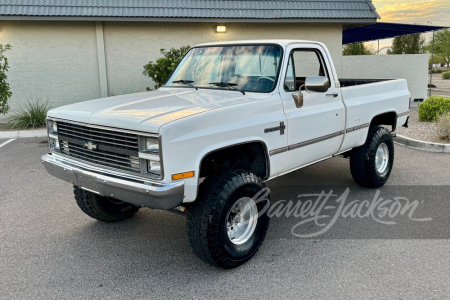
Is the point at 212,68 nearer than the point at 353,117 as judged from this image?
Yes

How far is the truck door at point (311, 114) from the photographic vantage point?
14.2 ft

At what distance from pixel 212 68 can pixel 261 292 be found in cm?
256

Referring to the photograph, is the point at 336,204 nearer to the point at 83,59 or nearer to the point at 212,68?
the point at 212,68

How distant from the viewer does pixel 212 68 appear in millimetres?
4762

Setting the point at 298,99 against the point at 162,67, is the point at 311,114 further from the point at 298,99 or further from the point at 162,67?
the point at 162,67

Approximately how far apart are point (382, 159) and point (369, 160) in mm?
602

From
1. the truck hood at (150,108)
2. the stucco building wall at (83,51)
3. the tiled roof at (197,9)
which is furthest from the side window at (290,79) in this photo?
the stucco building wall at (83,51)

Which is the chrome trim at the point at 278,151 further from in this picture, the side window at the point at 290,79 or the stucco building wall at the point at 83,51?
the stucco building wall at the point at 83,51

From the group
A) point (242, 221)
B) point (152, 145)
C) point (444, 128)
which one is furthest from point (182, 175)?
point (444, 128)

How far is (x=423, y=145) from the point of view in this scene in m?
8.29

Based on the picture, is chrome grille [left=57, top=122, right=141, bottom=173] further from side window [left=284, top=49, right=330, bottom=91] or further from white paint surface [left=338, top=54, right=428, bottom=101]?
white paint surface [left=338, top=54, right=428, bottom=101]

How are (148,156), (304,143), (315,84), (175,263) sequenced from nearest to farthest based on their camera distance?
(148,156)
(175,263)
(315,84)
(304,143)

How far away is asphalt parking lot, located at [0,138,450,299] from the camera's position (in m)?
3.36

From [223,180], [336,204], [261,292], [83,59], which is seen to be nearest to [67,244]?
[223,180]
